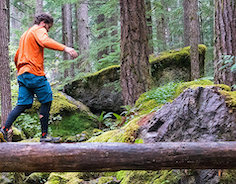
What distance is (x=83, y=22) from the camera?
15258 mm

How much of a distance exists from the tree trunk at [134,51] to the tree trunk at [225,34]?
281 centimetres

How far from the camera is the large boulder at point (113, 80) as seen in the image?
10.4 metres

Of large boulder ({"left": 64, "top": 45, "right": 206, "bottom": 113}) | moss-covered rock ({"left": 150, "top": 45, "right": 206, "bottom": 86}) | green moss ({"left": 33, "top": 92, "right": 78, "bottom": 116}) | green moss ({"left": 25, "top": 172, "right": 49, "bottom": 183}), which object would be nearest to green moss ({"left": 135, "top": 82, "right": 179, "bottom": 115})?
green moss ({"left": 25, "top": 172, "right": 49, "bottom": 183})

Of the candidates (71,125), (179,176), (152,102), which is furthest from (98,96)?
(179,176)

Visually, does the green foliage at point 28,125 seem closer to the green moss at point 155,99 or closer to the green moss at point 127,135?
the green moss at point 155,99

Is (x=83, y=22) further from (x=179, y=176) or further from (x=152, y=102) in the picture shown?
(x=179, y=176)

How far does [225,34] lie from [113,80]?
20.2ft

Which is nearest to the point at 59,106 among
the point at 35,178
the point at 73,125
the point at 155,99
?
the point at 73,125

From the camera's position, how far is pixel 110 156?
2682 mm

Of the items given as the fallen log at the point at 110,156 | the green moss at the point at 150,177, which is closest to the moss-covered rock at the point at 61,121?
the green moss at the point at 150,177

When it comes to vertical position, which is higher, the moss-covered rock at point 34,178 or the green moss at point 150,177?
the green moss at point 150,177

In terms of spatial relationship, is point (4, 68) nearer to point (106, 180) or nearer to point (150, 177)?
point (106, 180)

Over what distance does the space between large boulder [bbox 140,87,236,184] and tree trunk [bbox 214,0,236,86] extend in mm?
1417

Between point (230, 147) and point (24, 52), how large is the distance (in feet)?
11.3
